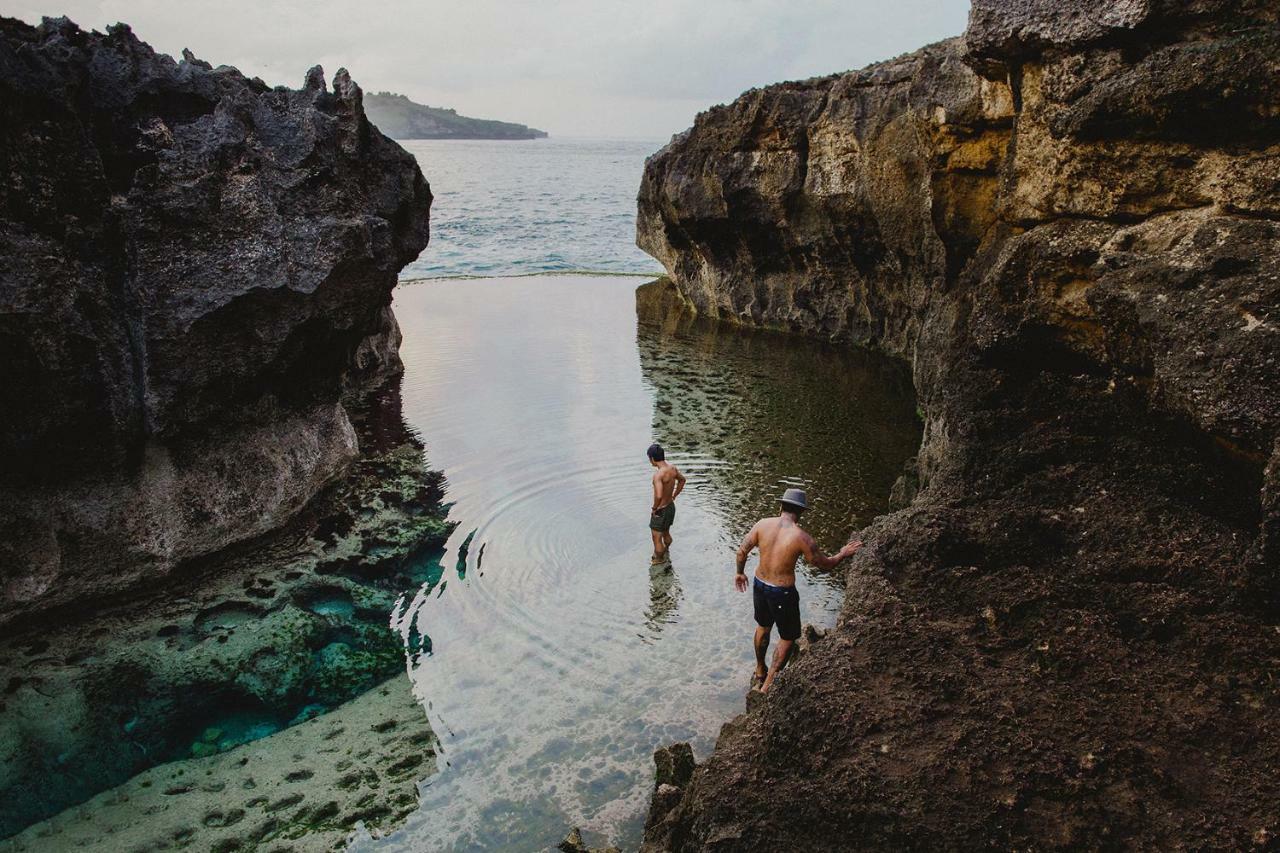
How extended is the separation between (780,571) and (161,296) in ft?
19.8

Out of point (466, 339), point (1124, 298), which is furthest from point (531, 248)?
point (1124, 298)

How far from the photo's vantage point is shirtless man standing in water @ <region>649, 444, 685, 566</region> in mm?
9234

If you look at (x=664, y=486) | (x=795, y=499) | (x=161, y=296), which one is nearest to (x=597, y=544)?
(x=664, y=486)

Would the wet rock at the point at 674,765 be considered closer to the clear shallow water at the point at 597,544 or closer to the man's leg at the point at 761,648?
the clear shallow water at the point at 597,544

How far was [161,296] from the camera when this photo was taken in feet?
26.5

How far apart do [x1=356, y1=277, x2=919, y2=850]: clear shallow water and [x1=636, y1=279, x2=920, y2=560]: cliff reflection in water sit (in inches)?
1.9

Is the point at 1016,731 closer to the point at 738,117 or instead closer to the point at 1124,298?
the point at 1124,298

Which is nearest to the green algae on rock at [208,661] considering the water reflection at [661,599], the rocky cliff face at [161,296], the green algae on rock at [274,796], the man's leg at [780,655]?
the green algae on rock at [274,796]

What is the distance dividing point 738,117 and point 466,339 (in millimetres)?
7855

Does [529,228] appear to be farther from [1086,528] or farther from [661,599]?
[1086,528]

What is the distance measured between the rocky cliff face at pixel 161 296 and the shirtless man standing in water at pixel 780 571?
17.1 feet

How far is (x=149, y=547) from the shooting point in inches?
310

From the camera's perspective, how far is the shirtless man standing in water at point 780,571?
6609 millimetres

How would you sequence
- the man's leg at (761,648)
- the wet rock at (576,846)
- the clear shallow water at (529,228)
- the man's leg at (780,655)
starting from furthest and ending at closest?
the clear shallow water at (529,228) < the man's leg at (761,648) < the man's leg at (780,655) < the wet rock at (576,846)
